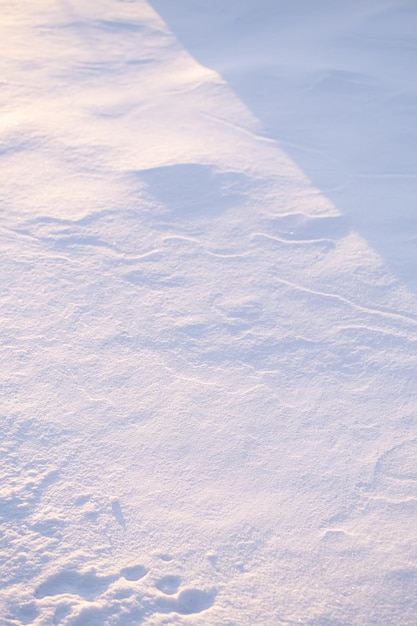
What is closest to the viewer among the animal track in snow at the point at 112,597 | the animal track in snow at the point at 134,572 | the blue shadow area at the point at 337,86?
the animal track in snow at the point at 112,597

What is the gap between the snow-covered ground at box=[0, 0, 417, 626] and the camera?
2.71 m

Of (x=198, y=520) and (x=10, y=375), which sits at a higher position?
(x=10, y=375)

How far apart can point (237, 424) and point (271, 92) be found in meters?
3.46

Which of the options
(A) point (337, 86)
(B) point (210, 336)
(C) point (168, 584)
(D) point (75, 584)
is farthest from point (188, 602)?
(A) point (337, 86)

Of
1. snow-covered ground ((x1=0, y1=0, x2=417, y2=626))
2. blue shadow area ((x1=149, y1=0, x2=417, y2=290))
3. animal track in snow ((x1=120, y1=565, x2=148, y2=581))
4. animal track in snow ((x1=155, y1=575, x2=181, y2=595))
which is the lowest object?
animal track in snow ((x1=155, y1=575, x2=181, y2=595))

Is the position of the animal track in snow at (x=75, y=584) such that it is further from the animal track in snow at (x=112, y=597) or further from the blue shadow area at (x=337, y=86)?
the blue shadow area at (x=337, y=86)

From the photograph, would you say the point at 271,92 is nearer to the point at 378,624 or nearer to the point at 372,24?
the point at 372,24

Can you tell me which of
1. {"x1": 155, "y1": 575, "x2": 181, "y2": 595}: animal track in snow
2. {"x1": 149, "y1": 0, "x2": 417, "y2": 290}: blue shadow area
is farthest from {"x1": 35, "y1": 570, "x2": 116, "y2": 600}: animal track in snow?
{"x1": 149, "y1": 0, "x2": 417, "y2": 290}: blue shadow area

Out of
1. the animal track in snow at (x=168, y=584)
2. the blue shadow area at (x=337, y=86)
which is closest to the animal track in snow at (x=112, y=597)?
the animal track in snow at (x=168, y=584)

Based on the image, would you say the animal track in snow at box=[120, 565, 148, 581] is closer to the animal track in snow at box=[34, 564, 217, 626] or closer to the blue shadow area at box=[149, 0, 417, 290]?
the animal track in snow at box=[34, 564, 217, 626]

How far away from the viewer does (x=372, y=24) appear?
6520mm

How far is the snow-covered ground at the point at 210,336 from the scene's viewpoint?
8.90ft

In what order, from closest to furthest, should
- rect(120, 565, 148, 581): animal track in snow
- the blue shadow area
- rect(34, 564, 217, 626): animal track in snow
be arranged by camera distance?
1. rect(34, 564, 217, 626): animal track in snow
2. rect(120, 565, 148, 581): animal track in snow
3. the blue shadow area

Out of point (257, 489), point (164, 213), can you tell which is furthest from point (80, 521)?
point (164, 213)
